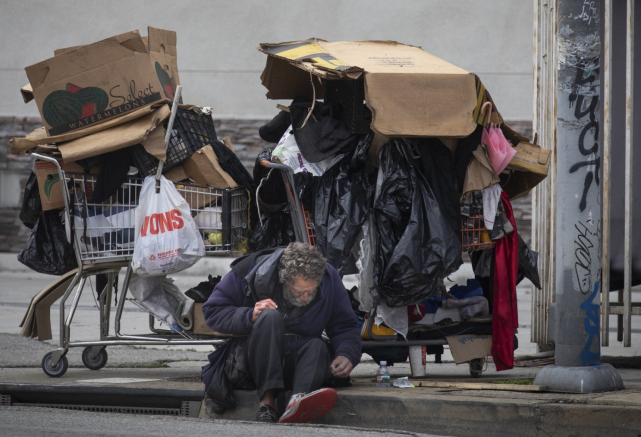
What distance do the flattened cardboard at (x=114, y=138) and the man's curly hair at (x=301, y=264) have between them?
1.39 m

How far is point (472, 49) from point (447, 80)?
7507 millimetres

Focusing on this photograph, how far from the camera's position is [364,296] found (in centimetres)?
501

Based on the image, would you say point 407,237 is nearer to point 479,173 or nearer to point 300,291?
point 479,173

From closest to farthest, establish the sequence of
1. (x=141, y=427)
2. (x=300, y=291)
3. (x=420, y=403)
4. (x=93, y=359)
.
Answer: (x=141, y=427), (x=420, y=403), (x=300, y=291), (x=93, y=359)

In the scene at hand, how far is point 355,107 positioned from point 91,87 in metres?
1.69

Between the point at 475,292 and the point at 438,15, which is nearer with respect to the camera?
the point at 475,292

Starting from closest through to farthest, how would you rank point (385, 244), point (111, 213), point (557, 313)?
point (557, 313), point (385, 244), point (111, 213)

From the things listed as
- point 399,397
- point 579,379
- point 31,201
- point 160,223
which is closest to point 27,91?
point 31,201

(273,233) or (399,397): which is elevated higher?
(273,233)

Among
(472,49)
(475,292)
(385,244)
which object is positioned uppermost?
(472,49)

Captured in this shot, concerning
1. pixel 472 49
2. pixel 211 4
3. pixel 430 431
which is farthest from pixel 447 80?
pixel 211 4

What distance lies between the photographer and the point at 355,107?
5105mm

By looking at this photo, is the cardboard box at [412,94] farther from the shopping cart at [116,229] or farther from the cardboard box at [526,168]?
the shopping cart at [116,229]

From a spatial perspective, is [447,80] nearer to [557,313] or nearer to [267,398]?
[557,313]
